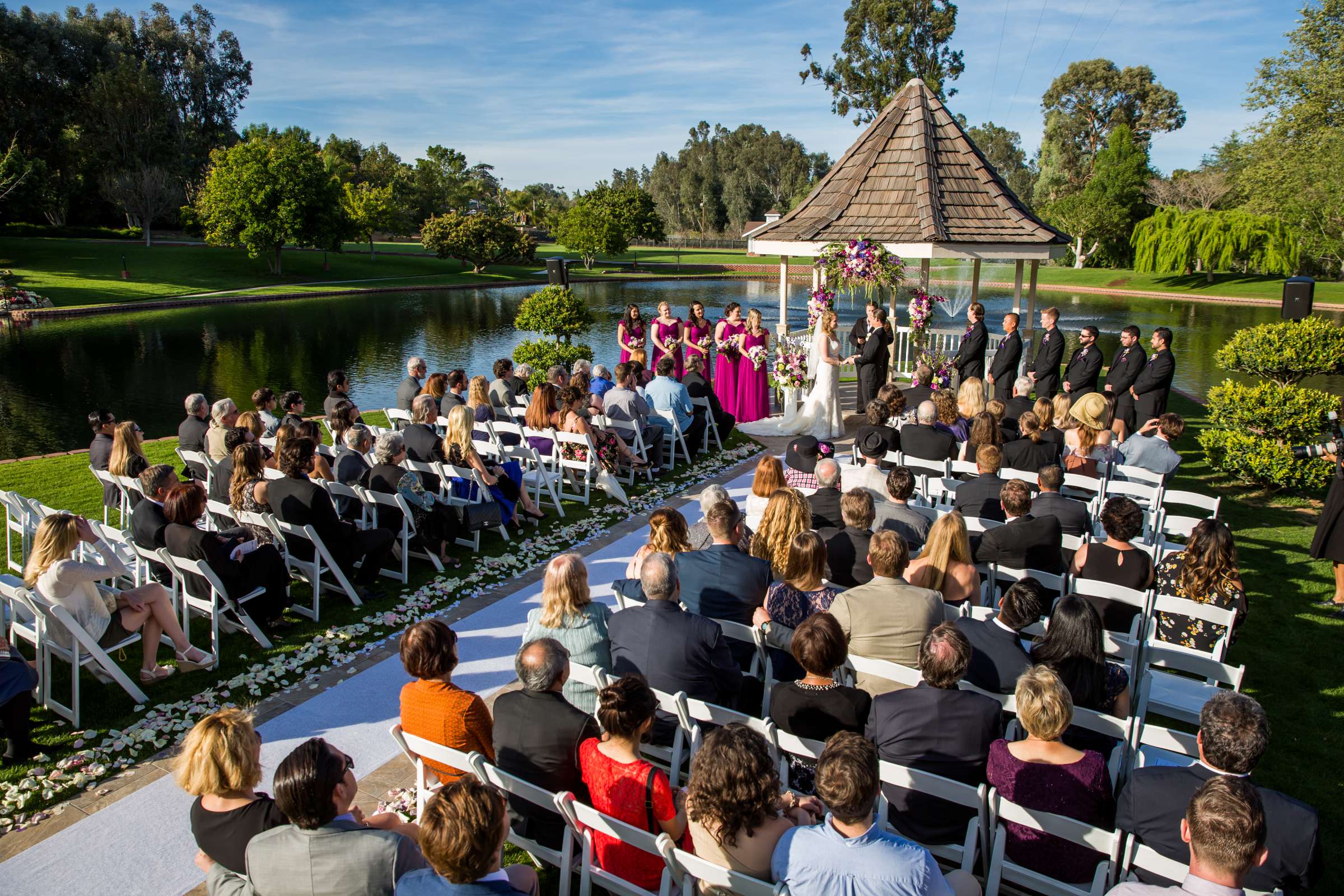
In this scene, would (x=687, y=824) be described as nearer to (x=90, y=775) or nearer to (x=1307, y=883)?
(x=1307, y=883)

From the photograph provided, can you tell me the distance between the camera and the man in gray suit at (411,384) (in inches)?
362

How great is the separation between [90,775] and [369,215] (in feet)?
200

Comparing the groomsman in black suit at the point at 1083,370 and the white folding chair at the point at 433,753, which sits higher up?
the groomsman in black suit at the point at 1083,370

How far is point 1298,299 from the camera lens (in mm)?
10414

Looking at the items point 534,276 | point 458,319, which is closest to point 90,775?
point 458,319

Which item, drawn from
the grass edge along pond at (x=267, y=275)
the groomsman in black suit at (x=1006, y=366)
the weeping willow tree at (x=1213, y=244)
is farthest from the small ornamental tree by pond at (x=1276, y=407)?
the weeping willow tree at (x=1213, y=244)

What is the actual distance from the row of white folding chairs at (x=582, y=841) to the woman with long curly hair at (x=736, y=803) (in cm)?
13

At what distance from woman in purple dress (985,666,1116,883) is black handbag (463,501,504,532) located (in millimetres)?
4969

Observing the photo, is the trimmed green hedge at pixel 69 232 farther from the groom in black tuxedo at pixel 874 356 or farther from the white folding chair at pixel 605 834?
the white folding chair at pixel 605 834

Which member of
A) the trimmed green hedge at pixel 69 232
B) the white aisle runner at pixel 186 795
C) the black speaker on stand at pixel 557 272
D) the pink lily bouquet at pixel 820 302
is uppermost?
the trimmed green hedge at pixel 69 232

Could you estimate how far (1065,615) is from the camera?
3750mm

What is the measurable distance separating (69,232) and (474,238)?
24431mm

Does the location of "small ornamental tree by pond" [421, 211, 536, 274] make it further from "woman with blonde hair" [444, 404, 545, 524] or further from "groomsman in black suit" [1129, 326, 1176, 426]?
"groomsman in black suit" [1129, 326, 1176, 426]

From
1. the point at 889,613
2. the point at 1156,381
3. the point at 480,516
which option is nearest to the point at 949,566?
the point at 889,613
